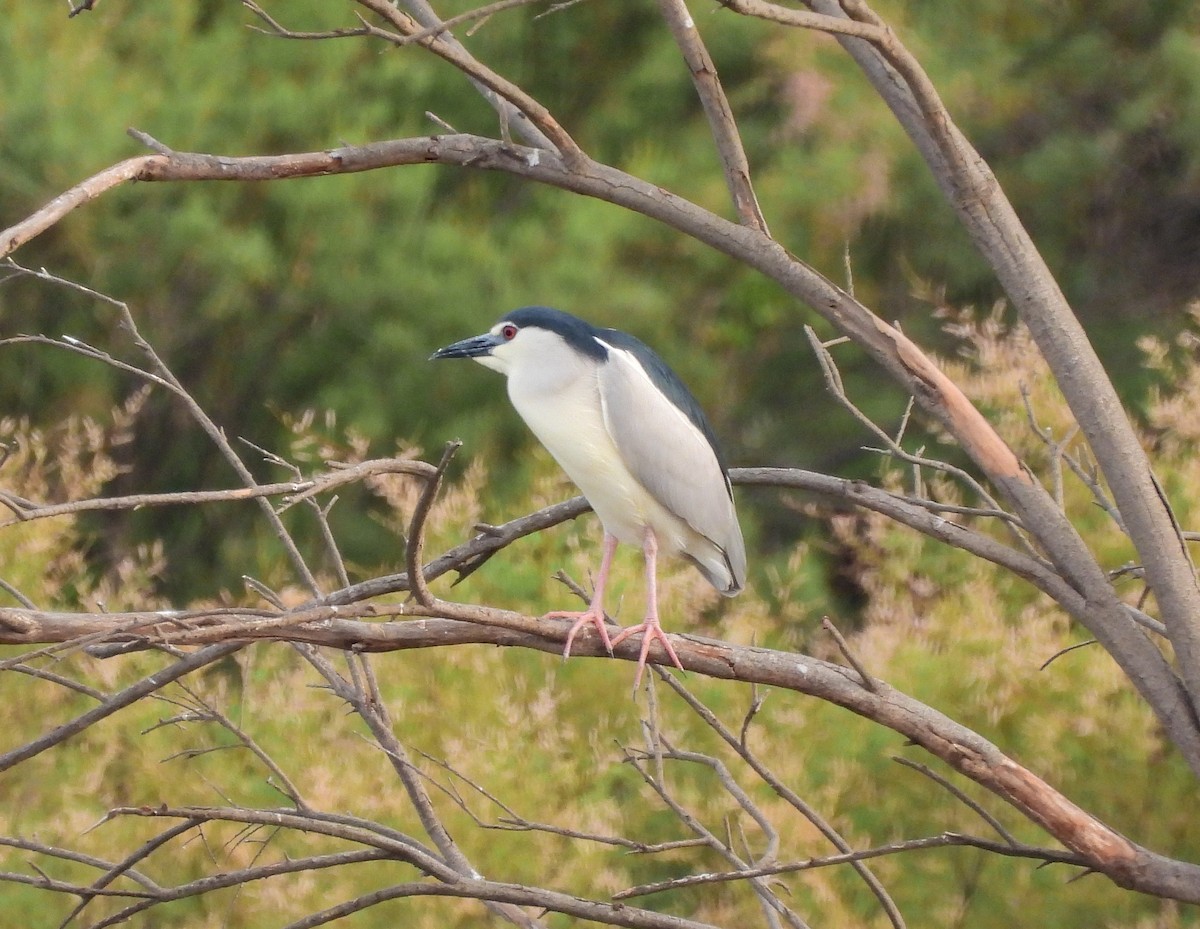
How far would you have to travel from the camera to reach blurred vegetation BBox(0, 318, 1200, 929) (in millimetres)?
4371

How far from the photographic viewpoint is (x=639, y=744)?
529cm

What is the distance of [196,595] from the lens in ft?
30.0

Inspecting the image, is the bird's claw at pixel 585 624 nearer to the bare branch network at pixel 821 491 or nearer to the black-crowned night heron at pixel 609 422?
the bare branch network at pixel 821 491

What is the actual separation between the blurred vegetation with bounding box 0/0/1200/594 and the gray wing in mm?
5419

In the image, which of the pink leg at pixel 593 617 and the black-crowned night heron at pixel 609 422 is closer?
the pink leg at pixel 593 617

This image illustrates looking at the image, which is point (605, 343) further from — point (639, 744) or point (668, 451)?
point (639, 744)

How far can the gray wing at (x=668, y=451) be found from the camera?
2.94 m

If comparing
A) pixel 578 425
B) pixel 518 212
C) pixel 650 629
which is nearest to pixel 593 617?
pixel 650 629

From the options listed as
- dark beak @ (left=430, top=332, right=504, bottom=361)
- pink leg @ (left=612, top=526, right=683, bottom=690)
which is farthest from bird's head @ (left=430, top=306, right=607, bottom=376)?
pink leg @ (left=612, top=526, right=683, bottom=690)

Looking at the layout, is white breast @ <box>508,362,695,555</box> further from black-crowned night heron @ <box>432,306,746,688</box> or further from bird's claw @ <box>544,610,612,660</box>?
bird's claw @ <box>544,610,612,660</box>

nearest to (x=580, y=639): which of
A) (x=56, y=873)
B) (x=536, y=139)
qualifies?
(x=536, y=139)

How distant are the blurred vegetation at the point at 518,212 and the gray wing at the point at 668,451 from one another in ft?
17.8

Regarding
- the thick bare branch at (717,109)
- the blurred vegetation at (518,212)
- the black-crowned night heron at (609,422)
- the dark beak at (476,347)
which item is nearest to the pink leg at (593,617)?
the black-crowned night heron at (609,422)

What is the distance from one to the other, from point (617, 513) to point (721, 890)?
Result: 205 cm
